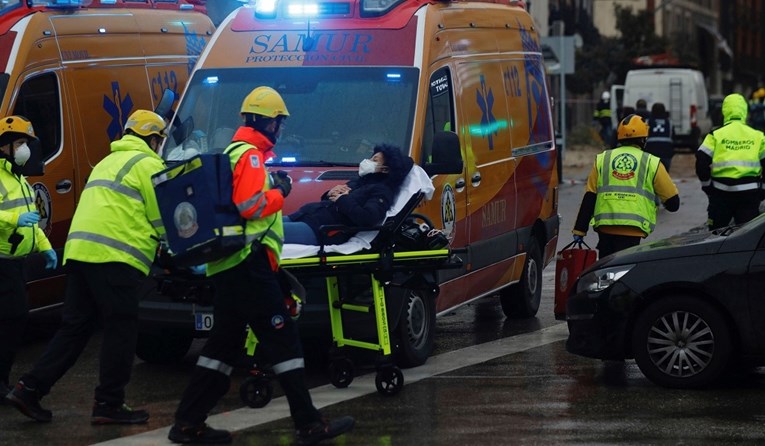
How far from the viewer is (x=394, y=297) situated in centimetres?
948

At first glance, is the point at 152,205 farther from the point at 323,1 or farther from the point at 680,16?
the point at 680,16

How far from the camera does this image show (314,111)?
10422 mm

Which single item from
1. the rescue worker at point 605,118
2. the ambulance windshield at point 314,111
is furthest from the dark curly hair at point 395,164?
the rescue worker at point 605,118

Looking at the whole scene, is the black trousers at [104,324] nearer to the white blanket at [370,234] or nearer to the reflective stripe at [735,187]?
the white blanket at [370,234]

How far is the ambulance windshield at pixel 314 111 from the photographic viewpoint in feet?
33.5

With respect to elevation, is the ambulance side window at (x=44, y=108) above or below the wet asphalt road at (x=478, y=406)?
above

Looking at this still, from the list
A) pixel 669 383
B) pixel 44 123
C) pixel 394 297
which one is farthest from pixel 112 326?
pixel 44 123

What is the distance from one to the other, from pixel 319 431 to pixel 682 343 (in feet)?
8.44

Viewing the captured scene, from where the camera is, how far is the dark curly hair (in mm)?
9406

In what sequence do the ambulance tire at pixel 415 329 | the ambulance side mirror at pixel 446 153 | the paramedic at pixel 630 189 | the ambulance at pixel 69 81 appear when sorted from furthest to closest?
the ambulance at pixel 69 81, the paramedic at pixel 630 189, the ambulance side mirror at pixel 446 153, the ambulance tire at pixel 415 329

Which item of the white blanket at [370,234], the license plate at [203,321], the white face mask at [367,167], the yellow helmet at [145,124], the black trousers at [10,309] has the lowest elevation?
the license plate at [203,321]

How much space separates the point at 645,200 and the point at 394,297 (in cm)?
269

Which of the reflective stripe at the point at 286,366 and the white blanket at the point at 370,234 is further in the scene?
the white blanket at the point at 370,234

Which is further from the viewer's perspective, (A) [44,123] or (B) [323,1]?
(A) [44,123]
